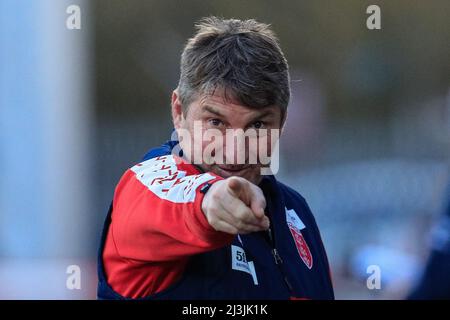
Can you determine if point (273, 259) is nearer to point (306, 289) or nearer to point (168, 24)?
point (306, 289)

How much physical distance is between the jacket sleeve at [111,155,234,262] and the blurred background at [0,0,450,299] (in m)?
1.92

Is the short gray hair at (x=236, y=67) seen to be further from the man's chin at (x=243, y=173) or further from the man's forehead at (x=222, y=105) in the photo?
the man's chin at (x=243, y=173)

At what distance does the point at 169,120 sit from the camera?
3.49 meters

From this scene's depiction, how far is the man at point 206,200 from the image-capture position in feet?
3.60

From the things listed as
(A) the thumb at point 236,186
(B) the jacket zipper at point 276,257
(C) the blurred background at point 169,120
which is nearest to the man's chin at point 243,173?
(B) the jacket zipper at point 276,257

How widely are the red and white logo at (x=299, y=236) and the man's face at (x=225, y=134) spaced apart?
176mm

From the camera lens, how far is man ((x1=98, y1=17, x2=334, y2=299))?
1.10 m

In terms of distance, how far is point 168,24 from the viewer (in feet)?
11.7

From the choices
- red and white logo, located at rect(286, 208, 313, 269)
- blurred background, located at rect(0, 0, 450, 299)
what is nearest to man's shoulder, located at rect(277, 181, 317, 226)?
red and white logo, located at rect(286, 208, 313, 269)

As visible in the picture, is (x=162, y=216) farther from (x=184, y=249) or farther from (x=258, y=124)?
(x=258, y=124)

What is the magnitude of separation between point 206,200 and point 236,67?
1.22 ft

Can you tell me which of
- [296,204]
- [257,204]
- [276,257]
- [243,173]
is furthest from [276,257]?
[257,204]
